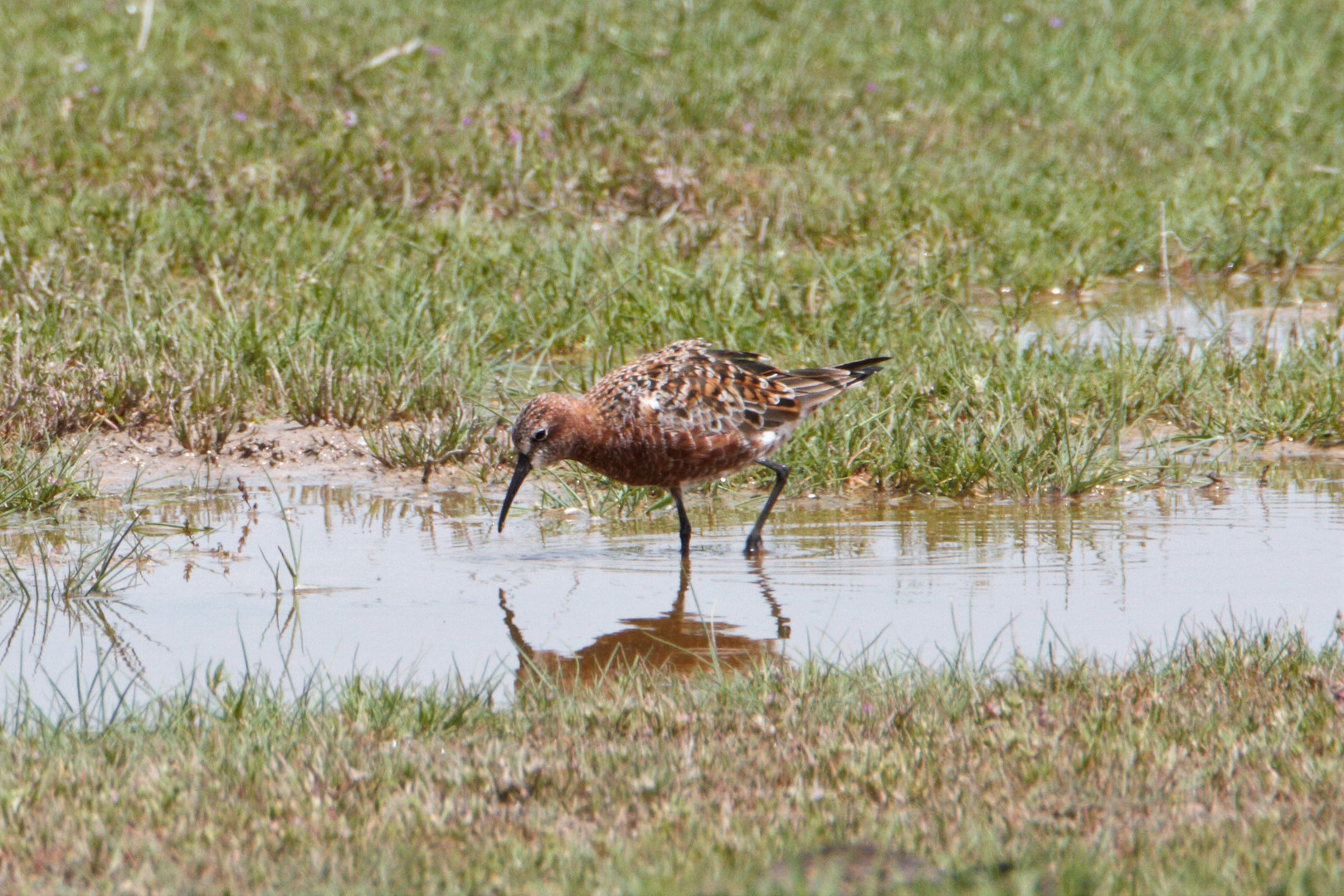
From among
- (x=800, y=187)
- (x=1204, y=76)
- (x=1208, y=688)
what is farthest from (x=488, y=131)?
(x=1208, y=688)

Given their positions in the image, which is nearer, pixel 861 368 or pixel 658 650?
pixel 658 650

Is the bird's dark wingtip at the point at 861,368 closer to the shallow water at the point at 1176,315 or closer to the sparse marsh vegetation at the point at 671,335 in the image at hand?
the sparse marsh vegetation at the point at 671,335

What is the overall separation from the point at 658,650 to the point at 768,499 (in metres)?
1.81

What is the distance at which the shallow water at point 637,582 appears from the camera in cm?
574

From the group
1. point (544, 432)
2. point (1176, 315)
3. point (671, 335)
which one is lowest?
point (544, 432)

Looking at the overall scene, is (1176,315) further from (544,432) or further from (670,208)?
(544,432)

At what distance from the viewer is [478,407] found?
8.77 meters

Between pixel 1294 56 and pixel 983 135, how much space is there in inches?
147

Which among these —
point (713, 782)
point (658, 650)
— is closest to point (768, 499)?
point (658, 650)

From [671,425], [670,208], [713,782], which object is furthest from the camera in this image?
[670,208]

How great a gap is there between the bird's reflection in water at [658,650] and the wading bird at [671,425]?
1.05m

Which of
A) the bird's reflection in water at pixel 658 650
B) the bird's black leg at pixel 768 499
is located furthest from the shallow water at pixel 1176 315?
the bird's reflection in water at pixel 658 650

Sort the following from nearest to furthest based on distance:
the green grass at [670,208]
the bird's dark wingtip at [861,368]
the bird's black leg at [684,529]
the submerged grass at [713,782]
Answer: the submerged grass at [713,782] < the bird's black leg at [684,529] < the bird's dark wingtip at [861,368] < the green grass at [670,208]

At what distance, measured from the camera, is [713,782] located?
4.34m
